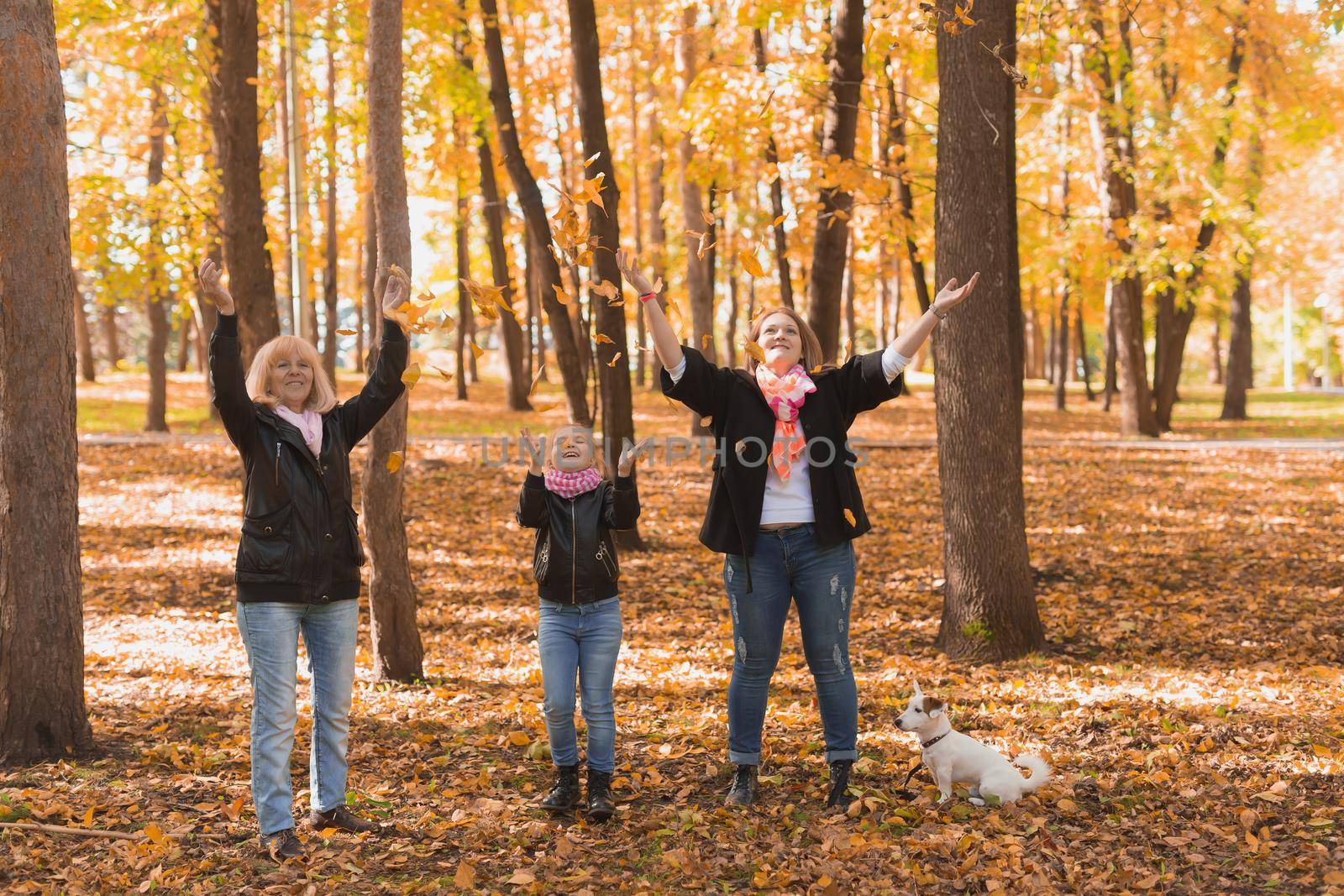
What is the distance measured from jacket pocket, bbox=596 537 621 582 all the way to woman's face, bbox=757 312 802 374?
1.02 m

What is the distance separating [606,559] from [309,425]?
129 centimetres

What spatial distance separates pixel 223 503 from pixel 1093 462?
11374 mm

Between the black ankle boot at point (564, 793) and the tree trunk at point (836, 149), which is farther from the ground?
the tree trunk at point (836, 149)

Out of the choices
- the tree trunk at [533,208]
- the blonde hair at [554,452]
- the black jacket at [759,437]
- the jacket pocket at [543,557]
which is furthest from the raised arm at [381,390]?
the tree trunk at [533,208]

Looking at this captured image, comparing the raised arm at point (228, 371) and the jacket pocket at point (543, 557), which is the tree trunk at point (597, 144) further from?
the raised arm at point (228, 371)

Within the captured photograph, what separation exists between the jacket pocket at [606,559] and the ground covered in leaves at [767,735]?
101cm

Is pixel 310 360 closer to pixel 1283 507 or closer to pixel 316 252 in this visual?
pixel 1283 507

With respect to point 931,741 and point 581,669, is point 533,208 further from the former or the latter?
point 931,741

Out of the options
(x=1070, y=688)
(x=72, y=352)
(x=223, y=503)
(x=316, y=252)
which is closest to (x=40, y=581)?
(x=72, y=352)

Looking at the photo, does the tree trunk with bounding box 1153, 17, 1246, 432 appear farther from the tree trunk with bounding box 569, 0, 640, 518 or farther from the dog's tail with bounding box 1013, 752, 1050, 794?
A: the dog's tail with bounding box 1013, 752, 1050, 794

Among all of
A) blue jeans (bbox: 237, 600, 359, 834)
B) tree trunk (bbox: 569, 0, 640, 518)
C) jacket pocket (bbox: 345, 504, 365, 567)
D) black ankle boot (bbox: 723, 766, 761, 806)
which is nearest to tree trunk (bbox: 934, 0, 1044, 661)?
black ankle boot (bbox: 723, 766, 761, 806)

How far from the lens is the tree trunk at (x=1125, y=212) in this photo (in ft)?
50.2

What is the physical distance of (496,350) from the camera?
2004 inches

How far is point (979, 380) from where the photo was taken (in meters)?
6.86
